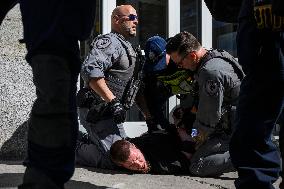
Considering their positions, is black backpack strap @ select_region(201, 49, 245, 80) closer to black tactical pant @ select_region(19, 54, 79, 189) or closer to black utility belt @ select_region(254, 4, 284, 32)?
black utility belt @ select_region(254, 4, 284, 32)

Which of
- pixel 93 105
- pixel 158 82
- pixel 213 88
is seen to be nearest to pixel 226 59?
pixel 213 88

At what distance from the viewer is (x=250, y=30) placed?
1.75 meters

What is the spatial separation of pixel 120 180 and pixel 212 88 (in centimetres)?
82

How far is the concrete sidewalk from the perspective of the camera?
253 centimetres

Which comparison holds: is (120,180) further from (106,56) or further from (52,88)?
(52,88)

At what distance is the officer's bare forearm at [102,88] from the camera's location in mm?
3260

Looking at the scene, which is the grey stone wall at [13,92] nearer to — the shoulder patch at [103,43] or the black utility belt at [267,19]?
the shoulder patch at [103,43]

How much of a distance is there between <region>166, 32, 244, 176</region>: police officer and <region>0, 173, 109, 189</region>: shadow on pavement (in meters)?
0.88

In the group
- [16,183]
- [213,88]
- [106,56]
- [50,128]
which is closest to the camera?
[50,128]

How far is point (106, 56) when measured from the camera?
3.34 m

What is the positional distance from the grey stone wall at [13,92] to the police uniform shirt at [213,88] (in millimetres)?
1253

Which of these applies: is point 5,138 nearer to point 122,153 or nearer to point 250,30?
point 122,153

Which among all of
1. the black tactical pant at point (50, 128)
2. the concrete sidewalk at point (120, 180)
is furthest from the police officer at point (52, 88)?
the concrete sidewalk at point (120, 180)

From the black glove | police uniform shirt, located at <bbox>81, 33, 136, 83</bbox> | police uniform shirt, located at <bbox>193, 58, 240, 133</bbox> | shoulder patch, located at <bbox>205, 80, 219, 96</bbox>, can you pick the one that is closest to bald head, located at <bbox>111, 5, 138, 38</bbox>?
police uniform shirt, located at <bbox>81, 33, 136, 83</bbox>
